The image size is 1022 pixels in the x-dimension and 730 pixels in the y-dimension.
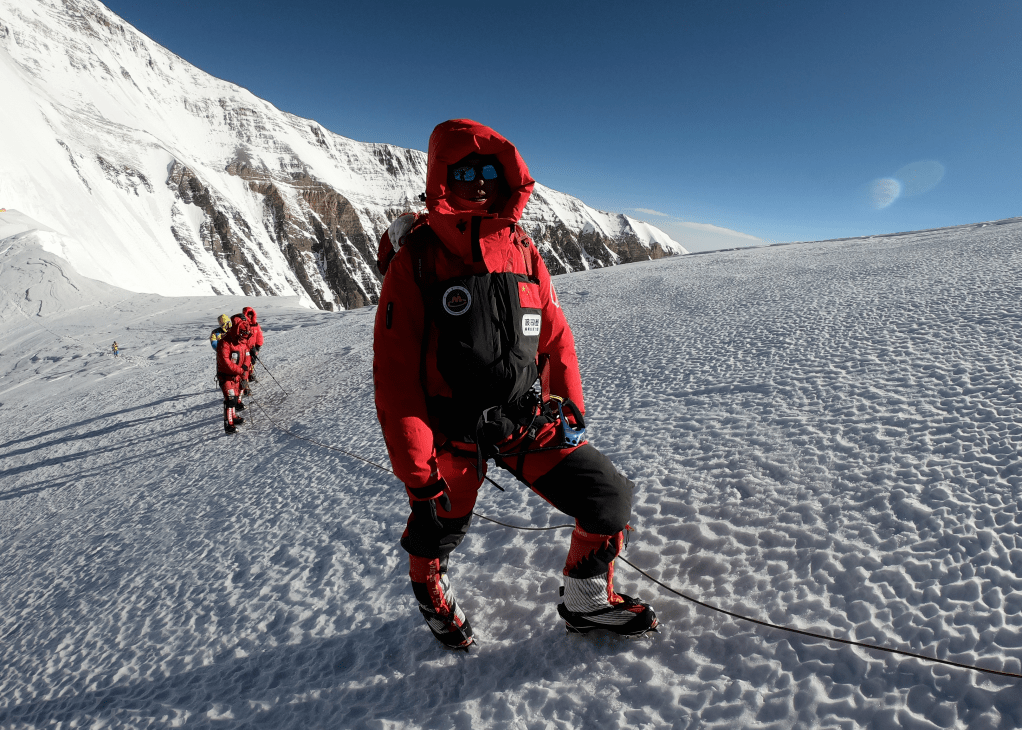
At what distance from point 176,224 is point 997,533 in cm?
7956

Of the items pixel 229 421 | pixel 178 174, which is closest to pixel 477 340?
pixel 229 421

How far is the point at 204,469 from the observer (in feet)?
16.9

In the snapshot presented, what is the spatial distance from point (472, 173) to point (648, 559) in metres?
2.04

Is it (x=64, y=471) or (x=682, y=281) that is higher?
(x=682, y=281)

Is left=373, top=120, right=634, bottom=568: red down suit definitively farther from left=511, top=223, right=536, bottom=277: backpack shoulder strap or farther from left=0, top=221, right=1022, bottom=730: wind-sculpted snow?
left=0, top=221, right=1022, bottom=730: wind-sculpted snow

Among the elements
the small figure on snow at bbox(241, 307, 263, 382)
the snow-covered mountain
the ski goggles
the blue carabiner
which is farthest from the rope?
the snow-covered mountain

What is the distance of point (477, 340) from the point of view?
1704 millimetres

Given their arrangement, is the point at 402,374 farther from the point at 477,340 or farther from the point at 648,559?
the point at 648,559

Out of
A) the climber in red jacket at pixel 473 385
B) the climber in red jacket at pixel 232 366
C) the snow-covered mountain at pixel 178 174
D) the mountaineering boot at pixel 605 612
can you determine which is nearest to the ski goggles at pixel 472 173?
the climber in red jacket at pixel 473 385

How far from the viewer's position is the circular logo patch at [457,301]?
1701 mm

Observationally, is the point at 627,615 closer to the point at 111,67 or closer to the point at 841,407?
the point at 841,407

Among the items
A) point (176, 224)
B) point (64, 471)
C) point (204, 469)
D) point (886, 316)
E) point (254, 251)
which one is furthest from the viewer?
point (254, 251)

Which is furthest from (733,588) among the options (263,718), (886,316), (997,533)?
(886,316)

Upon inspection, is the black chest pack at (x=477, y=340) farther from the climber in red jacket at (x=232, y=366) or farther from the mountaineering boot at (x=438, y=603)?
the climber in red jacket at (x=232, y=366)
